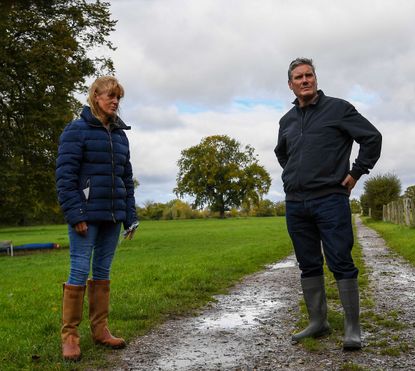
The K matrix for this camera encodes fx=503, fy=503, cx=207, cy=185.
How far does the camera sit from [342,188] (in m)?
4.69

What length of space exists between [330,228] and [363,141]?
0.85 metres

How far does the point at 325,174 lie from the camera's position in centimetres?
466

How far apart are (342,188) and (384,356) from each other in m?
1.50

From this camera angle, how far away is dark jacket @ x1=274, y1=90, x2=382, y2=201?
15.2 feet

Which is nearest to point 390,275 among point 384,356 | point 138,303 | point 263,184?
point 138,303

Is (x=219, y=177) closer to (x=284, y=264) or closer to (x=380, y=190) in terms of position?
(x=380, y=190)

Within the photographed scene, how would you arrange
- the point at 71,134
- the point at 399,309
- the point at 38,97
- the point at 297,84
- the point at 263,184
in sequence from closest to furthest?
the point at 71,134, the point at 297,84, the point at 399,309, the point at 38,97, the point at 263,184

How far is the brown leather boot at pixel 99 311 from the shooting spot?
4766 mm

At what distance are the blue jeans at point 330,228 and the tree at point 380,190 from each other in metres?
40.8

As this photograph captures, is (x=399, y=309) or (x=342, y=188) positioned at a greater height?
(x=342, y=188)

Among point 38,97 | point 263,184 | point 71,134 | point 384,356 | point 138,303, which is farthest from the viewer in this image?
point 263,184

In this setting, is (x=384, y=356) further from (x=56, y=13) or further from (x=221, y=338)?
(x=56, y=13)

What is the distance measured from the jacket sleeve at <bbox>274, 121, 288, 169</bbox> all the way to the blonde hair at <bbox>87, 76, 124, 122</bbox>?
5.44 feet

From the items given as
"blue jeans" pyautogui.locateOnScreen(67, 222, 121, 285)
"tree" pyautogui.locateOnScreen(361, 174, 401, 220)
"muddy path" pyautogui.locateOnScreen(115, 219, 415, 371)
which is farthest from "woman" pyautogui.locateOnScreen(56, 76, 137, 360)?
"tree" pyautogui.locateOnScreen(361, 174, 401, 220)
